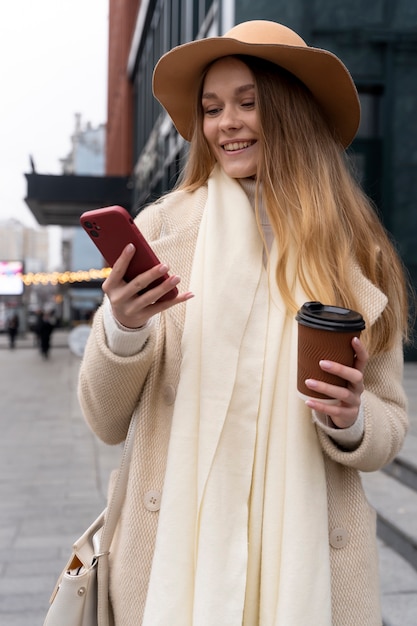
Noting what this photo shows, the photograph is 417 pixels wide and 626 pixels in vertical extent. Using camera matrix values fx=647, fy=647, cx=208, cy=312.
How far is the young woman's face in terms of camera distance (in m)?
1.48

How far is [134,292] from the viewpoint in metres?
1.21

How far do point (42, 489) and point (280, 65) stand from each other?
487 centimetres

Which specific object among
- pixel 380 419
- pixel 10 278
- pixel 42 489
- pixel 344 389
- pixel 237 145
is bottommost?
pixel 10 278

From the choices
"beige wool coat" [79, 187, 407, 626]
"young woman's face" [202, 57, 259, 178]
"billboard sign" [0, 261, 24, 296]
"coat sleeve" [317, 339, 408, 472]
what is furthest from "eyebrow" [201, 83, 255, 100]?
"billboard sign" [0, 261, 24, 296]

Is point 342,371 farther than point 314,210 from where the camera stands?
No

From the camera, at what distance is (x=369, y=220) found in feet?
5.08

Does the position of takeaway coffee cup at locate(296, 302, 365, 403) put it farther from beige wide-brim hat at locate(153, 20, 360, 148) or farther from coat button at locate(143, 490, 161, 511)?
beige wide-brim hat at locate(153, 20, 360, 148)

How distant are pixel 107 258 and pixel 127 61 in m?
31.4

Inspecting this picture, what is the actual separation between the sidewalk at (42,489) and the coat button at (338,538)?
246 centimetres

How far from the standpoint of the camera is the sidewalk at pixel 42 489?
3676 millimetres

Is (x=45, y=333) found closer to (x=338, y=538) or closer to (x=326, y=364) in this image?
(x=338, y=538)

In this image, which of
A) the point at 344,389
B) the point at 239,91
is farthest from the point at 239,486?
Result: the point at 239,91

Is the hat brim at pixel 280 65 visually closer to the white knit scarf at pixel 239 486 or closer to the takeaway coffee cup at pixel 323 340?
the white knit scarf at pixel 239 486

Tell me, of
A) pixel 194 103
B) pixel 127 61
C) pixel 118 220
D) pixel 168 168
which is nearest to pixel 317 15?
pixel 168 168
